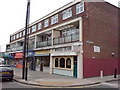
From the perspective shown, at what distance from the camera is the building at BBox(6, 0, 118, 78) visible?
14188 mm

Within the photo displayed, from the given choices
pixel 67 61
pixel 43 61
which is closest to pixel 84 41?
pixel 67 61

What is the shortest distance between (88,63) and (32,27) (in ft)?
50.7

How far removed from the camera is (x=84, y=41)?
553 inches

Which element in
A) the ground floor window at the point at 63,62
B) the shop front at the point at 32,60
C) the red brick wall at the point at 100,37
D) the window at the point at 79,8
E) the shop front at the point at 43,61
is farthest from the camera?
the shop front at the point at 32,60

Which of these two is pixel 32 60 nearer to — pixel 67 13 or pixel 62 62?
pixel 62 62

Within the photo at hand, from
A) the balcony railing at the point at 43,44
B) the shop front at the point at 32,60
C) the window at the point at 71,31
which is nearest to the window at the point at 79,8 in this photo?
the window at the point at 71,31

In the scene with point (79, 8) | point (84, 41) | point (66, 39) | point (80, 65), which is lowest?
point (80, 65)

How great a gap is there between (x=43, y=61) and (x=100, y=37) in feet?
31.3

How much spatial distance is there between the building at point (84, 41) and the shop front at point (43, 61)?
0.17 m

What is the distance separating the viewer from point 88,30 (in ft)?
47.8

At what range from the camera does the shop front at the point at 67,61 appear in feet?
46.3

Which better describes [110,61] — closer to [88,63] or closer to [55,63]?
[88,63]

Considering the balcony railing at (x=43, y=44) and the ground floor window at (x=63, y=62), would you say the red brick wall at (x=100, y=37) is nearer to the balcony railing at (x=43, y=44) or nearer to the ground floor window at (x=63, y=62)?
the ground floor window at (x=63, y=62)

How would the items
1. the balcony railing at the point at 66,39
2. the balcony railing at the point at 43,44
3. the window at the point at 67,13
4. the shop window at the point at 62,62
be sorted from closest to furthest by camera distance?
the balcony railing at the point at 66,39
the shop window at the point at 62,62
the window at the point at 67,13
the balcony railing at the point at 43,44
